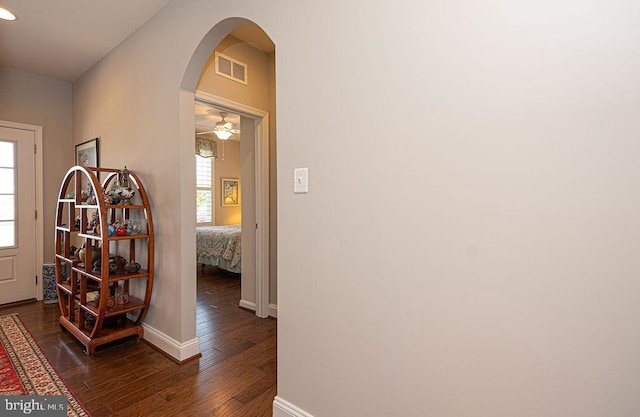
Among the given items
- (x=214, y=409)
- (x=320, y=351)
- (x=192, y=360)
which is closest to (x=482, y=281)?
(x=320, y=351)

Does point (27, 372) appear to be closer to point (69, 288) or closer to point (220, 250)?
point (69, 288)

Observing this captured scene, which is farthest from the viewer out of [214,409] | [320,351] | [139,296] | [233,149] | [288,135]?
[233,149]

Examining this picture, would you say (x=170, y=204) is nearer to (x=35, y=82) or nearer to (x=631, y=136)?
(x=631, y=136)

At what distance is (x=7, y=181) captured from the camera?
3750mm

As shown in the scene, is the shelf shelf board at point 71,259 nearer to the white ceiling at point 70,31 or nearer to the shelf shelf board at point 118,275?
the shelf shelf board at point 118,275

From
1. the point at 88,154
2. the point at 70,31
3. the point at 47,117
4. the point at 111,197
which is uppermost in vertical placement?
the point at 70,31

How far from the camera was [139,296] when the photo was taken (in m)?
2.88

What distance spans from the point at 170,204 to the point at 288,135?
1344mm

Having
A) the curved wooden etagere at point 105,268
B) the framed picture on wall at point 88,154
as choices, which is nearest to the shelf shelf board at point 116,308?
the curved wooden etagere at point 105,268

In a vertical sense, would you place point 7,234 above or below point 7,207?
below

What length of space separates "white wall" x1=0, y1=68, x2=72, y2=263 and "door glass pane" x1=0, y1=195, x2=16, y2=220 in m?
0.29

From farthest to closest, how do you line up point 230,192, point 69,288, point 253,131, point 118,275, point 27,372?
point 230,192
point 253,131
point 69,288
point 118,275
point 27,372

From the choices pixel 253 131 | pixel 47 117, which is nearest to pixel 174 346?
pixel 253 131

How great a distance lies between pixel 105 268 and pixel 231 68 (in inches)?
78.7
